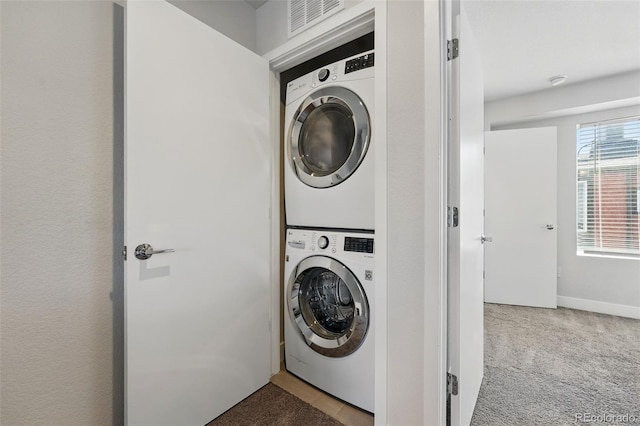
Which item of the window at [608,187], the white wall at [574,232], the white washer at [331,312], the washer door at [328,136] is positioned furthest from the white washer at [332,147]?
the window at [608,187]

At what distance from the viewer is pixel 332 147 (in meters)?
1.63

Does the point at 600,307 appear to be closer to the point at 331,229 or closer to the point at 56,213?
the point at 331,229

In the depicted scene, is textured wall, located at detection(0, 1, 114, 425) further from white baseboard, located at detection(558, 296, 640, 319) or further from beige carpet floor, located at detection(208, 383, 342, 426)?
white baseboard, located at detection(558, 296, 640, 319)

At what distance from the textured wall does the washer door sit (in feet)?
Result: 3.08

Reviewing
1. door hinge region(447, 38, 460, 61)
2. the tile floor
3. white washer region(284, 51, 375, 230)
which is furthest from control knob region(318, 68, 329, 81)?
the tile floor

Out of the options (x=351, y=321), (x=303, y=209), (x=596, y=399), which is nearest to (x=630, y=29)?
(x=596, y=399)

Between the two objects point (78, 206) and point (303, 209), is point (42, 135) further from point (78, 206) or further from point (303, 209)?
point (303, 209)

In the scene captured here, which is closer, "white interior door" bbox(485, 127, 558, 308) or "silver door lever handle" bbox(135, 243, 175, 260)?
"silver door lever handle" bbox(135, 243, 175, 260)

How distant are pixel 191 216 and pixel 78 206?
415mm

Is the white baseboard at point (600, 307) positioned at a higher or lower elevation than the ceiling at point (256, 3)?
lower

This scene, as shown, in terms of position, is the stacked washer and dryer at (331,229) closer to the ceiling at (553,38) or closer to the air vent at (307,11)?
the air vent at (307,11)

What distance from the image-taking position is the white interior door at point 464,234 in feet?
3.76

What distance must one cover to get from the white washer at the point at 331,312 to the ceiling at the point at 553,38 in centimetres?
112

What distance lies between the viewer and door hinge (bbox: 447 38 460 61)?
45.3 inches
